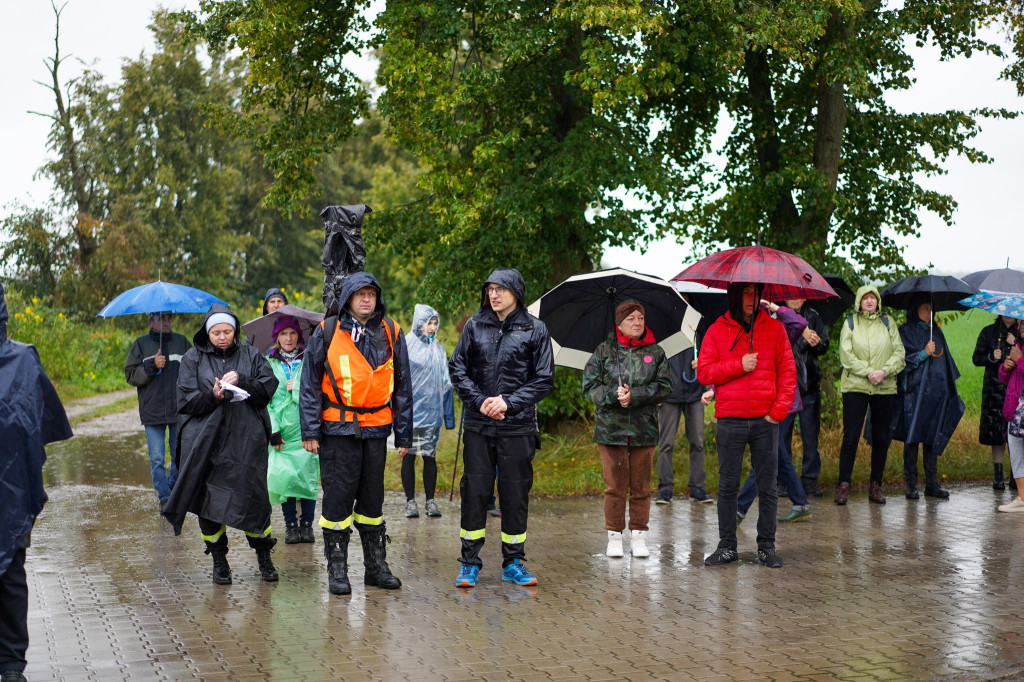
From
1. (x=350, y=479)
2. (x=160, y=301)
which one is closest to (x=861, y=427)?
(x=350, y=479)

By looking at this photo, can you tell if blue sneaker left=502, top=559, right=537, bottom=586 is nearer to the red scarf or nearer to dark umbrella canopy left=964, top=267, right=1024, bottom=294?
the red scarf

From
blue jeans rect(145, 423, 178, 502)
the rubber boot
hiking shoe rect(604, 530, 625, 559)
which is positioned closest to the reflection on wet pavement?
hiking shoe rect(604, 530, 625, 559)

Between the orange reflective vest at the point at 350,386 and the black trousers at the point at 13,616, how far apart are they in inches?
94.0

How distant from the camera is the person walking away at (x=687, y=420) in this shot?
11.0 m

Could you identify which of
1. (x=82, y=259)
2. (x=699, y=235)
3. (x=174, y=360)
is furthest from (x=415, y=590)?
(x=82, y=259)

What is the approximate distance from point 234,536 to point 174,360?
2029 millimetres

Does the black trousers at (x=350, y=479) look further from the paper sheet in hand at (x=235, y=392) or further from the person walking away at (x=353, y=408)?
the paper sheet in hand at (x=235, y=392)

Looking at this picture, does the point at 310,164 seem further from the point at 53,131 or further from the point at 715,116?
the point at 53,131

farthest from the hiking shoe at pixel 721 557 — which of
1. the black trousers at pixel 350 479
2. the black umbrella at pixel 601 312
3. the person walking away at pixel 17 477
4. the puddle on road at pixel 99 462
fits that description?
the puddle on road at pixel 99 462

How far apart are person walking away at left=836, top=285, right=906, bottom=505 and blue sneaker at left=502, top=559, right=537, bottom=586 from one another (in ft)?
14.7

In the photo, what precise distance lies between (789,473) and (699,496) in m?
1.41

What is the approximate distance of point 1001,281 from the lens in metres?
10.9

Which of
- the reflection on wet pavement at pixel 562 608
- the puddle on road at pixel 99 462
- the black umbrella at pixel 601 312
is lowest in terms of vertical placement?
the reflection on wet pavement at pixel 562 608

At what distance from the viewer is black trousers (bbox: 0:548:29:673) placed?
5.24 meters
